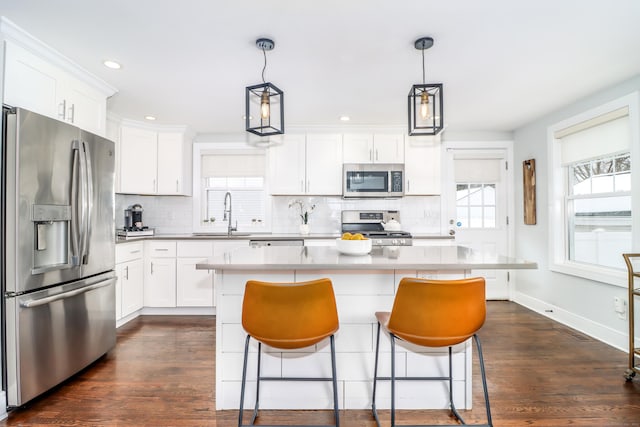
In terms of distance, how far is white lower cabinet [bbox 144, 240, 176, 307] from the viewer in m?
3.78

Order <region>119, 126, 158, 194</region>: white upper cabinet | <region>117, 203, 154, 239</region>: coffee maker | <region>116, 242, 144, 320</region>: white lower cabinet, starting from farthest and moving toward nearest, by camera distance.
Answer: <region>117, 203, 154, 239</region>: coffee maker < <region>119, 126, 158, 194</region>: white upper cabinet < <region>116, 242, 144, 320</region>: white lower cabinet

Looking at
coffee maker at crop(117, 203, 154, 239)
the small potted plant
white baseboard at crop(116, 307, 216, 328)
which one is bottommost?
white baseboard at crop(116, 307, 216, 328)

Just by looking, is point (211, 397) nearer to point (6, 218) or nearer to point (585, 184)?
point (6, 218)

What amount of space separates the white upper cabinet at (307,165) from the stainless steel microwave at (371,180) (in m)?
0.12

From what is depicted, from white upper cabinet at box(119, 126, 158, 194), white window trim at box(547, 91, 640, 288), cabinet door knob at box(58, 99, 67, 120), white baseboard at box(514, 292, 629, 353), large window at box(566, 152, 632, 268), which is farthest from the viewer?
white upper cabinet at box(119, 126, 158, 194)

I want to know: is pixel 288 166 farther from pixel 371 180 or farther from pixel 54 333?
pixel 54 333

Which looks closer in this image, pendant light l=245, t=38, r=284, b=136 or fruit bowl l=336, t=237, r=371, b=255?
pendant light l=245, t=38, r=284, b=136

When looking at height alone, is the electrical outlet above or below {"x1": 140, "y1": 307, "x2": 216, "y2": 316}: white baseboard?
above

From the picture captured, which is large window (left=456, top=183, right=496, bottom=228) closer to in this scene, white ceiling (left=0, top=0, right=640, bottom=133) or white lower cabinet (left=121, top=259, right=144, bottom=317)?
white ceiling (left=0, top=0, right=640, bottom=133)

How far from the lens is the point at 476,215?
450 cm

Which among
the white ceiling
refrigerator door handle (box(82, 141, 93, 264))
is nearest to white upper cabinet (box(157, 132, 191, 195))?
the white ceiling

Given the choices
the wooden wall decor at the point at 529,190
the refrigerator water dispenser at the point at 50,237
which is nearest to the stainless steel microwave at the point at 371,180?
the wooden wall decor at the point at 529,190

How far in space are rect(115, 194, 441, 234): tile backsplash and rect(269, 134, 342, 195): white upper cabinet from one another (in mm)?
314

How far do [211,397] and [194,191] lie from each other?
293 centimetres
